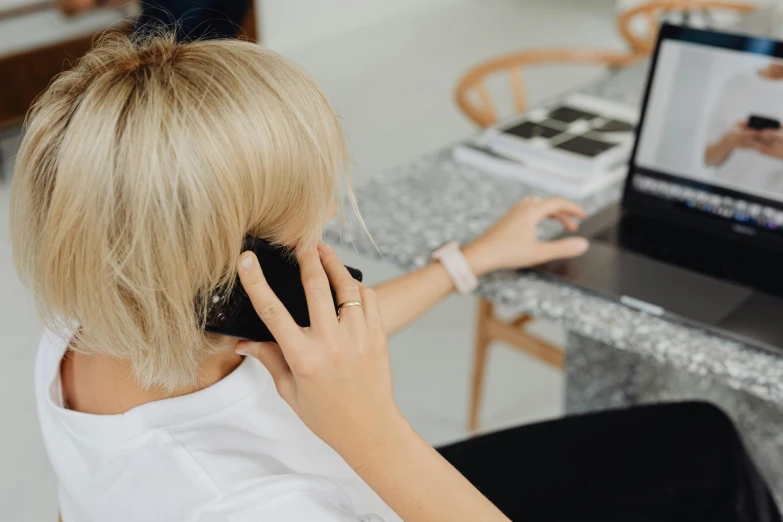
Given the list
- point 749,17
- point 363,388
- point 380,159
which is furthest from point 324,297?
point 380,159

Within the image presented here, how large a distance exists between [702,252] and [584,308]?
0.70ft

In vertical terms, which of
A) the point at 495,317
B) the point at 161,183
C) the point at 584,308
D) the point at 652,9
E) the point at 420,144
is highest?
the point at 161,183

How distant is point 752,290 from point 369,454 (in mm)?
592

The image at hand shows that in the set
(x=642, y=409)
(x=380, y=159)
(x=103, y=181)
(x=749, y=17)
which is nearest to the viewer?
(x=103, y=181)

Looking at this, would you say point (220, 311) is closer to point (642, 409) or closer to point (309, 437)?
point (309, 437)

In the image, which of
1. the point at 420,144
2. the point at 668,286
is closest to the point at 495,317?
the point at 668,286

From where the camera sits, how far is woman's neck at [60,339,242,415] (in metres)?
0.75

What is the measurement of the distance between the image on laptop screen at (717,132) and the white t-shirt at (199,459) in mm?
664

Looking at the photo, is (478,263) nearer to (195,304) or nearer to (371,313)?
(371,313)

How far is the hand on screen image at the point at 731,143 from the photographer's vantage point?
1.11 m

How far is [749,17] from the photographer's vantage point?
7.34 ft

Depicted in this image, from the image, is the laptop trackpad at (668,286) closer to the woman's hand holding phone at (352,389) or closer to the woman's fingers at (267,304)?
the woman's hand holding phone at (352,389)

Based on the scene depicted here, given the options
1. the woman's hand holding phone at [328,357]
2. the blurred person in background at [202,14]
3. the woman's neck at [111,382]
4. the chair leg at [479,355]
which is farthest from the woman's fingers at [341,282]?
the blurred person in background at [202,14]

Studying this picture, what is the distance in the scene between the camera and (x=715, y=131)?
1.14m
